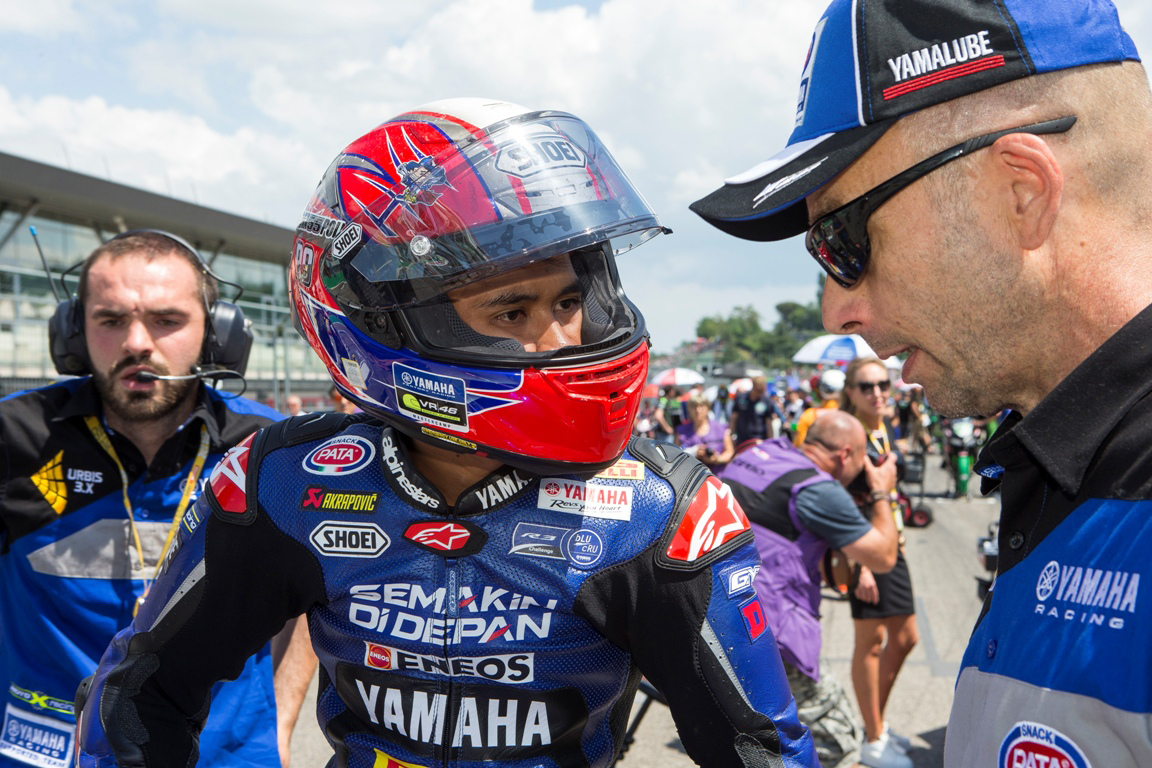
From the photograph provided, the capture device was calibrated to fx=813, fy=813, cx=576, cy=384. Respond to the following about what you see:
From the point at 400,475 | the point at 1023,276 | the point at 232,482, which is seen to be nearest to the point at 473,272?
the point at 400,475

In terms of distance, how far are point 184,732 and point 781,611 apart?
99.5 inches

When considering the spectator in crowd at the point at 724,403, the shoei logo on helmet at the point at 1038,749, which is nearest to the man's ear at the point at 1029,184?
the shoei logo on helmet at the point at 1038,749

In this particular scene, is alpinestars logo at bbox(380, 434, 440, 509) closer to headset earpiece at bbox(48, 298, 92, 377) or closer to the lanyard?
the lanyard

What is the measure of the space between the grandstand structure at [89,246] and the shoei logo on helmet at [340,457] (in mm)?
10111

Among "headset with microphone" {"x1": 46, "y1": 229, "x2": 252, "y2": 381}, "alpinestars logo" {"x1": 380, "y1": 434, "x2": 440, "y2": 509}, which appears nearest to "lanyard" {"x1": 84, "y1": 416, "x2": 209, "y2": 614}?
"headset with microphone" {"x1": 46, "y1": 229, "x2": 252, "y2": 381}

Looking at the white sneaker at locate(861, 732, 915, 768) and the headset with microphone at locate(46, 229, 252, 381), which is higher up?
the headset with microphone at locate(46, 229, 252, 381)

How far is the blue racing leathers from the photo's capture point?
4.89 feet

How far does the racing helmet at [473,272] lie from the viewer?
5.27ft

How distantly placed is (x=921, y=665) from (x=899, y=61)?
5.60 meters

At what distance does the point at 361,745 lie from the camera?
160 centimetres

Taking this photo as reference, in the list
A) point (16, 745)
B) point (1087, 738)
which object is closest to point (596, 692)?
point (1087, 738)

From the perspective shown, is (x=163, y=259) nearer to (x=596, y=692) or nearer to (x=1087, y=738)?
(x=596, y=692)

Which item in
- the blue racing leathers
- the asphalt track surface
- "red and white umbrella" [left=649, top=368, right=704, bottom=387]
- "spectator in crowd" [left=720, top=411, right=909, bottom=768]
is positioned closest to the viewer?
the blue racing leathers

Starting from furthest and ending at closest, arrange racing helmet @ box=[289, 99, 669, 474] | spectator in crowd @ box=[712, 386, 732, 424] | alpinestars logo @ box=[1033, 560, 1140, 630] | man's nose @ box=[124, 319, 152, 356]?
spectator in crowd @ box=[712, 386, 732, 424] < man's nose @ box=[124, 319, 152, 356] < racing helmet @ box=[289, 99, 669, 474] < alpinestars logo @ box=[1033, 560, 1140, 630]
